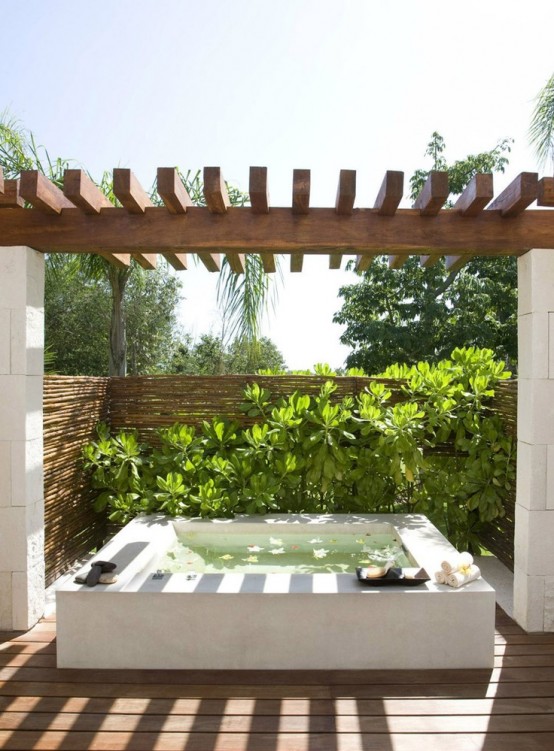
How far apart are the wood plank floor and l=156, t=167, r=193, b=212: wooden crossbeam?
2564 mm

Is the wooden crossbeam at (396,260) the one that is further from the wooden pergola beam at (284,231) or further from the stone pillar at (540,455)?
the stone pillar at (540,455)

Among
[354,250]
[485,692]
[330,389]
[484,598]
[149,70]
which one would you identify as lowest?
[485,692]

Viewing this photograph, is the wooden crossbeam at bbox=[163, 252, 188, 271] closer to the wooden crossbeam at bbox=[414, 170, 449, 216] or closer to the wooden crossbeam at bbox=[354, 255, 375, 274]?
the wooden crossbeam at bbox=[354, 255, 375, 274]

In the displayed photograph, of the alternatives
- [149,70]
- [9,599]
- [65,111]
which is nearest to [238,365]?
[65,111]

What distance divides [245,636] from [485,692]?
123 cm

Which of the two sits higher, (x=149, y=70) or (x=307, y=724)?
(x=149, y=70)

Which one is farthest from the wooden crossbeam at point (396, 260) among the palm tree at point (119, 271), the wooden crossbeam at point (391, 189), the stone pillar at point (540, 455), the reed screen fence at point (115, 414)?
the palm tree at point (119, 271)

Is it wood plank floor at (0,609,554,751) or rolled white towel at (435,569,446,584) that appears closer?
wood plank floor at (0,609,554,751)

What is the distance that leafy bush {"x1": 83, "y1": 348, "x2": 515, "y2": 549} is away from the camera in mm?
4859

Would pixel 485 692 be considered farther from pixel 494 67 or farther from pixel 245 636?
pixel 494 67

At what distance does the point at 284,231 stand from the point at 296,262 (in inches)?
17.5

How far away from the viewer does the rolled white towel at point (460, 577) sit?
319 cm

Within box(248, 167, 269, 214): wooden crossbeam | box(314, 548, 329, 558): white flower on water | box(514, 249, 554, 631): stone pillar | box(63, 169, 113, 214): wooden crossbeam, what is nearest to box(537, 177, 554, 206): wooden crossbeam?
box(514, 249, 554, 631): stone pillar

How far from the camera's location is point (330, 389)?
522 cm
